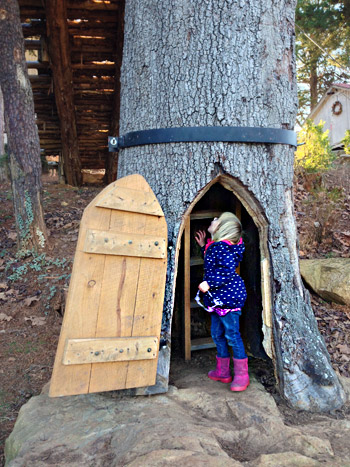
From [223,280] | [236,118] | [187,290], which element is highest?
[236,118]

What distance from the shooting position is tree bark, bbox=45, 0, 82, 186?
7992 millimetres

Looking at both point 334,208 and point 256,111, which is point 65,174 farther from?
point 256,111

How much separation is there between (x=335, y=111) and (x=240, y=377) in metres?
22.0

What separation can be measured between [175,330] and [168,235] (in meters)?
1.46

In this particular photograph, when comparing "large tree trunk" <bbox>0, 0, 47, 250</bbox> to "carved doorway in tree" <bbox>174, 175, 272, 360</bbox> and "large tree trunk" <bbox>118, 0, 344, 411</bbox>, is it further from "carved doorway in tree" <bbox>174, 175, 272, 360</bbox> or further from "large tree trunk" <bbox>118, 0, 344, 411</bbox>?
"large tree trunk" <bbox>118, 0, 344, 411</bbox>

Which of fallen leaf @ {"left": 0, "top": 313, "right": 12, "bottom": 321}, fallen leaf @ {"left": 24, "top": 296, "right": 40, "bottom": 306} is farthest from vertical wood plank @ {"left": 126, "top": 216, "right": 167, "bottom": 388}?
fallen leaf @ {"left": 24, "top": 296, "right": 40, "bottom": 306}

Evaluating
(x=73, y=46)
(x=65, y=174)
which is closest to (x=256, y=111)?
(x=73, y=46)

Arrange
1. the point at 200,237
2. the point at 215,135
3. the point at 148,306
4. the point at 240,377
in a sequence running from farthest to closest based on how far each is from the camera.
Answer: the point at 200,237
the point at 240,377
the point at 215,135
the point at 148,306

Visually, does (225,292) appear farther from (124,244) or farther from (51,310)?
(51,310)

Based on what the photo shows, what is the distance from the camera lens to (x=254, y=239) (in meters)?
3.89

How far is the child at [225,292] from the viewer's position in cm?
337

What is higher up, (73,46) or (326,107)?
(326,107)

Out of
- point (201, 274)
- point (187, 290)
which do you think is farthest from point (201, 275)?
point (187, 290)

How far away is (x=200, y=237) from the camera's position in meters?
4.10
